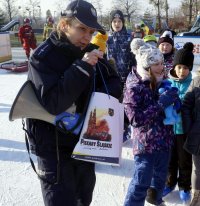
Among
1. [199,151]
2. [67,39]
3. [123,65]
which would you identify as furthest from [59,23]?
[123,65]

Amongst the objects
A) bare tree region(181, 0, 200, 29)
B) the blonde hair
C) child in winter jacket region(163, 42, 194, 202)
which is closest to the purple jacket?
child in winter jacket region(163, 42, 194, 202)

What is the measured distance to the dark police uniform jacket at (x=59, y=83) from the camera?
1481mm

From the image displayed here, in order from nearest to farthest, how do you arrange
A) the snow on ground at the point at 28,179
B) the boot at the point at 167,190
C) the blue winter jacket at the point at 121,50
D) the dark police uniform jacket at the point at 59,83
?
the dark police uniform jacket at the point at 59,83
the snow on ground at the point at 28,179
the boot at the point at 167,190
the blue winter jacket at the point at 121,50

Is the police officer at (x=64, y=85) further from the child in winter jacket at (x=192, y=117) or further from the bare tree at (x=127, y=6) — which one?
the bare tree at (x=127, y=6)

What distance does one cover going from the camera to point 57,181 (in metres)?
1.68

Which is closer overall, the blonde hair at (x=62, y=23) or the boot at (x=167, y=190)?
the blonde hair at (x=62, y=23)

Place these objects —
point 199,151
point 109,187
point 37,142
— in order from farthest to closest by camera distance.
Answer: point 109,187 → point 199,151 → point 37,142

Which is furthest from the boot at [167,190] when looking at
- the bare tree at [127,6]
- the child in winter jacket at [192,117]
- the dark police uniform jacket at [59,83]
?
the bare tree at [127,6]

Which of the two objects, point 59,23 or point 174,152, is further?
point 174,152

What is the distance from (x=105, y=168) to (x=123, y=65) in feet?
4.85

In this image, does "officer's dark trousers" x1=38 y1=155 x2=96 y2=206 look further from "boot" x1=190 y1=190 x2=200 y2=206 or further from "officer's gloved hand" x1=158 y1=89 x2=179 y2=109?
"boot" x1=190 y1=190 x2=200 y2=206

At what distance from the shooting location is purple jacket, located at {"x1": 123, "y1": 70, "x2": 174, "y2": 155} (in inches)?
84.1

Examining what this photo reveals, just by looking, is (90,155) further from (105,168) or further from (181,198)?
(105,168)

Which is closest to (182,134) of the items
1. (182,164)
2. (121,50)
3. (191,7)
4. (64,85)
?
(182,164)
